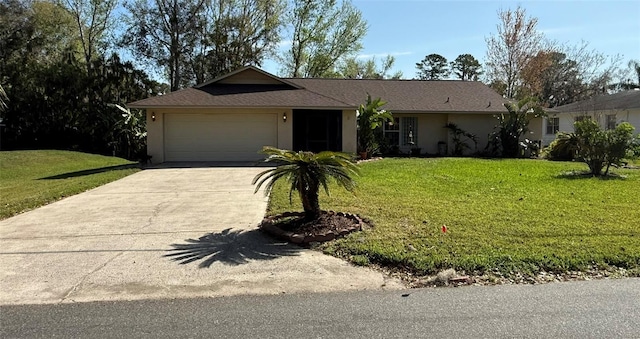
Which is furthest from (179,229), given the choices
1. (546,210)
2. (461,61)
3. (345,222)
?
(461,61)

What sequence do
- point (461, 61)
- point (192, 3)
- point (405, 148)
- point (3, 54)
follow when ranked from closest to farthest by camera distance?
point (405, 148) → point (3, 54) → point (192, 3) → point (461, 61)

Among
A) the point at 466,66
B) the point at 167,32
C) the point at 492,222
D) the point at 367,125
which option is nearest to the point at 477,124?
the point at 367,125

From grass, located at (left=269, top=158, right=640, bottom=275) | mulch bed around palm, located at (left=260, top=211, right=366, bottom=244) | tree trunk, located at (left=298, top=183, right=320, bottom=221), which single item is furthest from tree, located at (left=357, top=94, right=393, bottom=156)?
tree trunk, located at (left=298, top=183, right=320, bottom=221)

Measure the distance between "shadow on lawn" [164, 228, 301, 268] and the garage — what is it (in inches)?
448

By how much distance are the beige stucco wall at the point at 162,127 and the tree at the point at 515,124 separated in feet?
31.8

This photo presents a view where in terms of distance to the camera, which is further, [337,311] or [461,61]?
[461,61]

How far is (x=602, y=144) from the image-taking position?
12.1 meters

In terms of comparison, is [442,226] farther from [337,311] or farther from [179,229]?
[179,229]

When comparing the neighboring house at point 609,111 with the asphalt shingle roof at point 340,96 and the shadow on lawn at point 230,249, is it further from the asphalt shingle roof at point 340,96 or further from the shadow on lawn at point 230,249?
the shadow on lawn at point 230,249

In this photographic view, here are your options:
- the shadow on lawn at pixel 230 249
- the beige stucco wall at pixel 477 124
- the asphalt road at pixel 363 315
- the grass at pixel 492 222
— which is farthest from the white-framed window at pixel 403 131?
the asphalt road at pixel 363 315

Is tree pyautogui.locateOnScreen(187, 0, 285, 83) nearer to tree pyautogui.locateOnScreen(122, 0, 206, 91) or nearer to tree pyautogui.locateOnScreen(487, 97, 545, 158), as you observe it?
tree pyautogui.locateOnScreen(122, 0, 206, 91)

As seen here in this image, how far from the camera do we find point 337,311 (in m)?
3.88

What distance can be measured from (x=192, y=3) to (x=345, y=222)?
99.6ft

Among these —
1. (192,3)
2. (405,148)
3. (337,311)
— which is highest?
(192,3)
